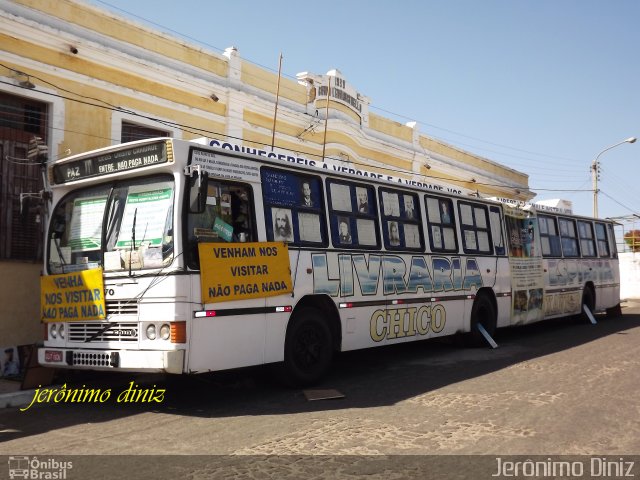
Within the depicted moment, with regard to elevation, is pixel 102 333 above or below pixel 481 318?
above

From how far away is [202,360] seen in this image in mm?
6641

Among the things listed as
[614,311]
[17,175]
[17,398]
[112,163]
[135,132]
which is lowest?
[17,398]

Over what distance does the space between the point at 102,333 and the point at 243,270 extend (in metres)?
1.74

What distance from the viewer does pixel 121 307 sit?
6.87 m

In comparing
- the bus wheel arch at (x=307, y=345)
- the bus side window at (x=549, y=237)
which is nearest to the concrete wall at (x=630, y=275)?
the bus side window at (x=549, y=237)

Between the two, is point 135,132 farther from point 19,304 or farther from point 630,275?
point 630,275

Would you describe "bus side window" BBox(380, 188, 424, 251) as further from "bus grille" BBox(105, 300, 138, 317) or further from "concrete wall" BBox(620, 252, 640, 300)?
"concrete wall" BBox(620, 252, 640, 300)

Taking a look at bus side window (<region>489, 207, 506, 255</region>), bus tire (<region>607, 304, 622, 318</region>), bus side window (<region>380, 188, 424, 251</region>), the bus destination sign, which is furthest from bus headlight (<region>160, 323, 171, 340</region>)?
bus tire (<region>607, 304, 622, 318</region>)

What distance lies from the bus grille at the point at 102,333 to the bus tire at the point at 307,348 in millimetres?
1906

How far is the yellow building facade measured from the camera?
1073 centimetres

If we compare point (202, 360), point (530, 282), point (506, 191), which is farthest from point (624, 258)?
point (202, 360)

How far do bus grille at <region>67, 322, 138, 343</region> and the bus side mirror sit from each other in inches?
56.9

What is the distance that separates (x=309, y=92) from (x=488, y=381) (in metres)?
12.2

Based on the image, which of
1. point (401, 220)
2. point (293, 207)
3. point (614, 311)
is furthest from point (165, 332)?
point (614, 311)
